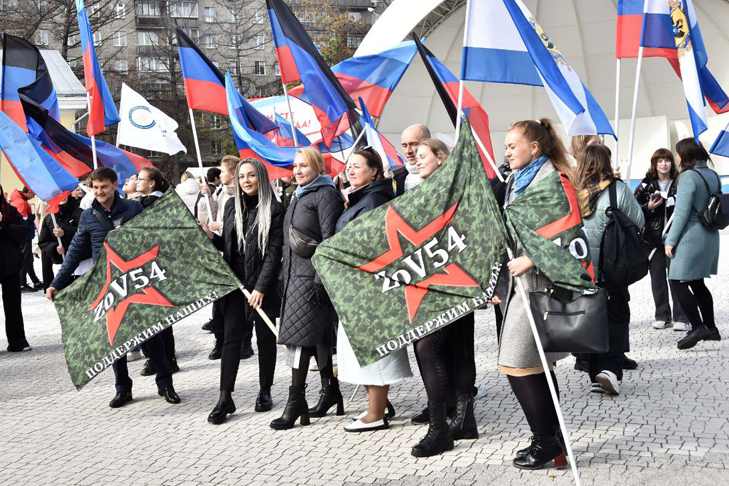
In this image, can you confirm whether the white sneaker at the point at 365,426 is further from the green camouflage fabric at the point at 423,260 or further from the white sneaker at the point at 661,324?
the white sneaker at the point at 661,324

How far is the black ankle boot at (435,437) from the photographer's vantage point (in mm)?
5057

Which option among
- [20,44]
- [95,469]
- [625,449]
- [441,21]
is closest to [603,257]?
[625,449]

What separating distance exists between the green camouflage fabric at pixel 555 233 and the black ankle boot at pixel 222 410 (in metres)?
2.69

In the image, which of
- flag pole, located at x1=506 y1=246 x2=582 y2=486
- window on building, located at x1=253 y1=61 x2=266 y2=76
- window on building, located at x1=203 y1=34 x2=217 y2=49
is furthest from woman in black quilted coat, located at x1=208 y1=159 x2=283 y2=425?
window on building, located at x1=253 y1=61 x2=266 y2=76

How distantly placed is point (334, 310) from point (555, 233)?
2.01 meters

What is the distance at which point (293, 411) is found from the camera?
231 inches

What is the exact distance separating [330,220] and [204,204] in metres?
4.88

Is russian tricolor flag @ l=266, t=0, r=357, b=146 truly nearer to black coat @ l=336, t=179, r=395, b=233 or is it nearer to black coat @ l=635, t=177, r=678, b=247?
black coat @ l=635, t=177, r=678, b=247

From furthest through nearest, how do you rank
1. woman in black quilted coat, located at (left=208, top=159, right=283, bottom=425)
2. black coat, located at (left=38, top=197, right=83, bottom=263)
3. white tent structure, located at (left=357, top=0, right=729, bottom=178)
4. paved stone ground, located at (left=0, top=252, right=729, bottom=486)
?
white tent structure, located at (left=357, top=0, right=729, bottom=178) < black coat, located at (left=38, top=197, right=83, bottom=263) < woman in black quilted coat, located at (left=208, top=159, right=283, bottom=425) < paved stone ground, located at (left=0, top=252, right=729, bottom=486)

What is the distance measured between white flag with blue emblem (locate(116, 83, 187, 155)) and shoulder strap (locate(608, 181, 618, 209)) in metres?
6.38

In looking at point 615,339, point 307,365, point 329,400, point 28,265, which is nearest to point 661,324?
point 615,339

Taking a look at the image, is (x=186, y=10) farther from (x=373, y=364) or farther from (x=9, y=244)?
(x=373, y=364)

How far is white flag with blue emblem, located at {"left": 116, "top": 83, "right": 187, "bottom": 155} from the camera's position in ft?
37.0

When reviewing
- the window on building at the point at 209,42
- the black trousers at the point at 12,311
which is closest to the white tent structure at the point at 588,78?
the window on building at the point at 209,42
